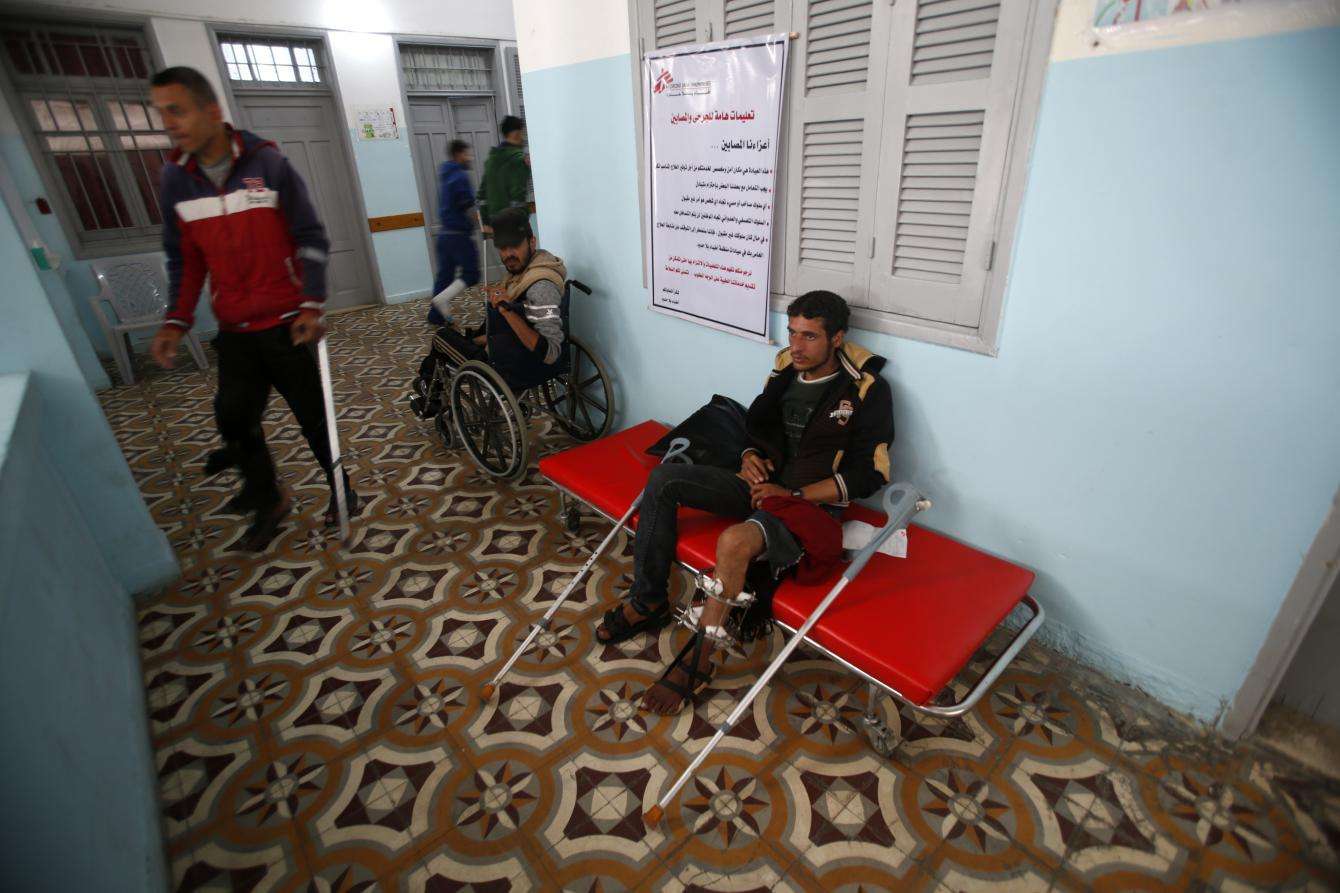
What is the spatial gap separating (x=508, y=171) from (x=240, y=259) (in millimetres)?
2513

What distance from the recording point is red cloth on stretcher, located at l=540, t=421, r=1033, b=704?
60.1 inches

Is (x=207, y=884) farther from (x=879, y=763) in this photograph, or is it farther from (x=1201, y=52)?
(x=1201, y=52)

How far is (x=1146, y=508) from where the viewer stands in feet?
5.44

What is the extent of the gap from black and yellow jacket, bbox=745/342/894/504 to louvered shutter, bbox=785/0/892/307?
0.24m

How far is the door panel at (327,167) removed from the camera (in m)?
5.45

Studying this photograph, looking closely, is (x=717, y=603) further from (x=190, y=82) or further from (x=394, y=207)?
(x=394, y=207)

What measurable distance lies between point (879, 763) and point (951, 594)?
487mm

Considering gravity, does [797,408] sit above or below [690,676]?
above

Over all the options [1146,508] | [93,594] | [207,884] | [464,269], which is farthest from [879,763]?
[464,269]

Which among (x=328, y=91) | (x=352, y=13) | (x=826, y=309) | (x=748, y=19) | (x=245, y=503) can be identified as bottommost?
(x=245, y=503)

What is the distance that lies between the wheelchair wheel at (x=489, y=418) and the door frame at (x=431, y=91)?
3485 mm

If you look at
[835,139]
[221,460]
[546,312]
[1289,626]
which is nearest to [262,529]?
[221,460]

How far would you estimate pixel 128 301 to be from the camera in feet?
15.3

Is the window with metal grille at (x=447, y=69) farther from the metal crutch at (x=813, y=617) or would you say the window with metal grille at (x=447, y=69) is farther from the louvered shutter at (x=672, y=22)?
the metal crutch at (x=813, y=617)
